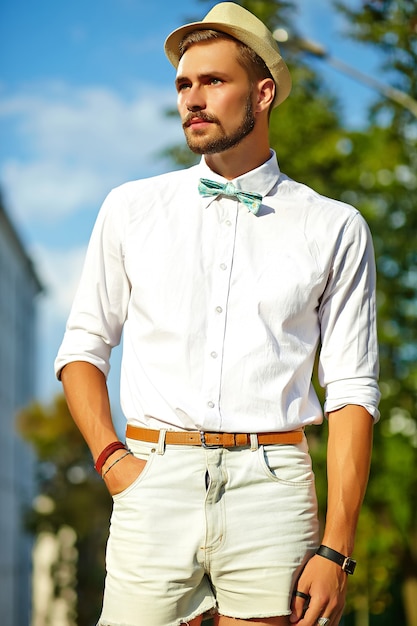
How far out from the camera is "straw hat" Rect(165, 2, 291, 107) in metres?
3.95

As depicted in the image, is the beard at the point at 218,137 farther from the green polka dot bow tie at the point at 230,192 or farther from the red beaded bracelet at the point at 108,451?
the red beaded bracelet at the point at 108,451

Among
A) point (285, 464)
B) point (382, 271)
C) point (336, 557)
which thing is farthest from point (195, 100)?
point (382, 271)

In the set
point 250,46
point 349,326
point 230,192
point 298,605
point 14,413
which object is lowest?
point 298,605

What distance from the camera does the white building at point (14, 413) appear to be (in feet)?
222

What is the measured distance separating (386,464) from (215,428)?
20690 millimetres

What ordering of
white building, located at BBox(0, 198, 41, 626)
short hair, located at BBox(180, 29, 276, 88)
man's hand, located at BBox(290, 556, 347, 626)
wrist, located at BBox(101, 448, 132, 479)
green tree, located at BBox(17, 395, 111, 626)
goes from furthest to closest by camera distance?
white building, located at BBox(0, 198, 41, 626) < green tree, located at BBox(17, 395, 111, 626) < short hair, located at BBox(180, 29, 276, 88) < wrist, located at BBox(101, 448, 132, 479) < man's hand, located at BBox(290, 556, 347, 626)

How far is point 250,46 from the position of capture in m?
4.00

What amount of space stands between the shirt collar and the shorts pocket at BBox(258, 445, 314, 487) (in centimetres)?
89

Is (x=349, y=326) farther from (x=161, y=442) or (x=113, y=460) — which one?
(x=113, y=460)

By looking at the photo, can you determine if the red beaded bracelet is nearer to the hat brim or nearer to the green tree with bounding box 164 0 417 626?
the hat brim

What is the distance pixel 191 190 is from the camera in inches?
160

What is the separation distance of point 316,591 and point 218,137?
1.51 meters

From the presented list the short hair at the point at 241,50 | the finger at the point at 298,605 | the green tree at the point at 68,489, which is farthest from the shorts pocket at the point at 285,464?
the green tree at the point at 68,489

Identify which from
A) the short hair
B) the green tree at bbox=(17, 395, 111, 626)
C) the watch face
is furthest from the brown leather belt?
the green tree at bbox=(17, 395, 111, 626)
